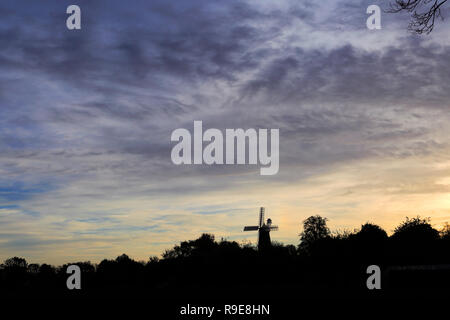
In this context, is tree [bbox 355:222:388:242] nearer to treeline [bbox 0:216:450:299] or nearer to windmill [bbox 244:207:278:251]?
treeline [bbox 0:216:450:299]

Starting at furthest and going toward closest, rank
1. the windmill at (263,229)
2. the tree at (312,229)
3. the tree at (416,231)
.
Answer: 1. the tree at (312,229)
2. the windmill at (263,229)
3. the tree at (416,231)

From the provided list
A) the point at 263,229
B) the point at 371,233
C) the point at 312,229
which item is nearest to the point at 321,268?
the point at 371,233

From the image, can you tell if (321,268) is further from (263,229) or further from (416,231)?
(263,229)

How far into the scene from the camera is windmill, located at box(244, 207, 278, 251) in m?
100

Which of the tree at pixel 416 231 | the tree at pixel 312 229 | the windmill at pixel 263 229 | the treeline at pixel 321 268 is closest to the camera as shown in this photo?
the treeline at pixel 321 268

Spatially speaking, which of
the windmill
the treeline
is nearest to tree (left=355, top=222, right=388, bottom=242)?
the treeline

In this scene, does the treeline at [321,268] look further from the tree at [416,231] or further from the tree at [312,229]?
the tree at [312,229]

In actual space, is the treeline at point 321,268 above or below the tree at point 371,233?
below

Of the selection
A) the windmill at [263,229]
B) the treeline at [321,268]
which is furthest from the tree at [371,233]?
the windmill at [263,229]

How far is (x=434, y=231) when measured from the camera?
8344cm

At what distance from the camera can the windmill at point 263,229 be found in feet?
329
